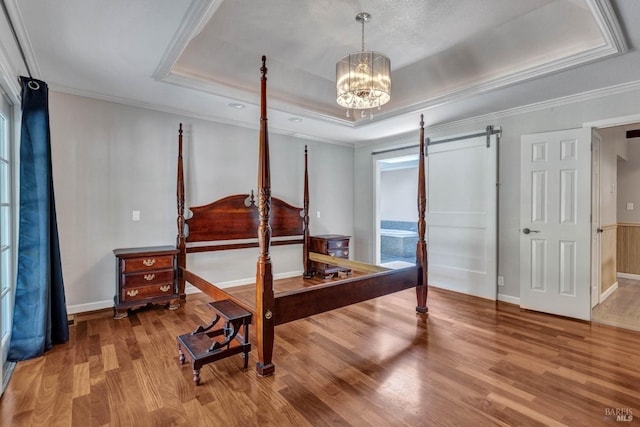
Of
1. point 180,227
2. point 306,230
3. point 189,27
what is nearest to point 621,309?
point 306,230

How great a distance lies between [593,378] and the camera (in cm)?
215

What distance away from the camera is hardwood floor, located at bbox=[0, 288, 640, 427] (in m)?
1.78

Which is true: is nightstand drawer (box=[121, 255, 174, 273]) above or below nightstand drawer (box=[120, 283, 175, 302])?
above

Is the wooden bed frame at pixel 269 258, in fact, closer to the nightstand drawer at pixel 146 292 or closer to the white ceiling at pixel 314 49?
the nightstand drawer at pixel 146 292

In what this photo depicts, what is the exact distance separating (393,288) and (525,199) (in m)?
2.00

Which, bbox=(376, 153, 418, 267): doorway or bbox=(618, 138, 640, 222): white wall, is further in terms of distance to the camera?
bbox=(376, 153, 418, 267): doorway

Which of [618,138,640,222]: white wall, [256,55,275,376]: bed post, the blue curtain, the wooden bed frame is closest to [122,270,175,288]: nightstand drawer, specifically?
the wooden bed frame

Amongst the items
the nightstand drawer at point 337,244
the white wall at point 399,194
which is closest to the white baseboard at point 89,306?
the nightstand drawer at point 337,244

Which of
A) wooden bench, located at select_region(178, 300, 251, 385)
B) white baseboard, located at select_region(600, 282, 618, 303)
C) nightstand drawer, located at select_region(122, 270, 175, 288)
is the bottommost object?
white baseboard, located at select_region(600, 282, 618, 303)

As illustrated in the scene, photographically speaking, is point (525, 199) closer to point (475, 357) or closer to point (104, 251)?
point (475, 357)

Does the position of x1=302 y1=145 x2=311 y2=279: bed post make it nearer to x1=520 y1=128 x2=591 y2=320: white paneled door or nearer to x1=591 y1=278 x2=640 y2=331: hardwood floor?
x1=520 y1=128 x2=591 y2=320: white paneled door

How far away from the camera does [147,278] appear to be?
3406 mm

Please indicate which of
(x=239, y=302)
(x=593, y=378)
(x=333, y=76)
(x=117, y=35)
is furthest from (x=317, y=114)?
(x=593, y=378)

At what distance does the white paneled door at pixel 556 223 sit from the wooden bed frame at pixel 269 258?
4.23 ft
